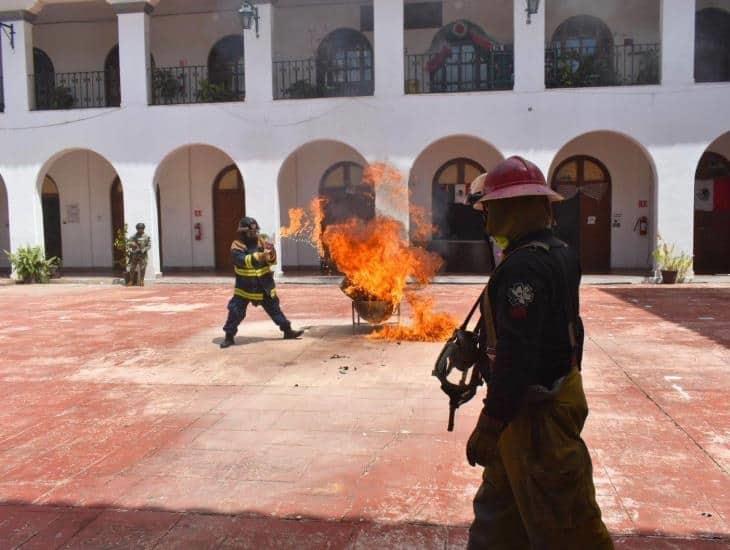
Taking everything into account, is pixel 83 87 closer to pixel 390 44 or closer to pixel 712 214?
pixel 390 44

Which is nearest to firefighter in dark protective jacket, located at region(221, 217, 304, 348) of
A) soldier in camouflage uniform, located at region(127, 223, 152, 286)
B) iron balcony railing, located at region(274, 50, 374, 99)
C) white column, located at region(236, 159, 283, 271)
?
white column, located at region(236, 159, 283, 271)

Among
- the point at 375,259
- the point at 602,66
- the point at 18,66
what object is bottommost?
the point at 375,259

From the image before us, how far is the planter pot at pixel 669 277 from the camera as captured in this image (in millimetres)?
15031

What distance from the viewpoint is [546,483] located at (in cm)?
254

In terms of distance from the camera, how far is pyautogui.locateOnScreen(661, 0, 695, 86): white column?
1505 cm

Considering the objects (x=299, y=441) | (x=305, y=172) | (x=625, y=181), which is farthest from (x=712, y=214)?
(x=299, y=441)

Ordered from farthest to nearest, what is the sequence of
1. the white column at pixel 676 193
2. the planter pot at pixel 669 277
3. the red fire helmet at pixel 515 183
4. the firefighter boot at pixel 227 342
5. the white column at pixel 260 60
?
the white column at pixel 260 60
the white column at pixel 676 193
the planter pot at pixel 669 277
the firefighter boot at pixel 227 342
the red fire helmet at pixel 515 183

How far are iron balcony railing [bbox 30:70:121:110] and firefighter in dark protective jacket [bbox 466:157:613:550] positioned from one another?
18886 millimetres

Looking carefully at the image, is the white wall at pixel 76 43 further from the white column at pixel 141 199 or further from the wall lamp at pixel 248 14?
the wall lamp at pixel 248 14

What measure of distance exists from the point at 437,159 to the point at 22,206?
35.7 feet

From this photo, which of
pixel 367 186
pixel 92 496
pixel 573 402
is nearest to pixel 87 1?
pixel 367 186

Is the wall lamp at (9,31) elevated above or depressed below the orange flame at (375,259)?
above

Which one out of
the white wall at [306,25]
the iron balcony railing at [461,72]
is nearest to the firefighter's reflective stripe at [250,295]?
the iron balcony railing at [461,72]

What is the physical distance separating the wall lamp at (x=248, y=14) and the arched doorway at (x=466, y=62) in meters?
4.32
